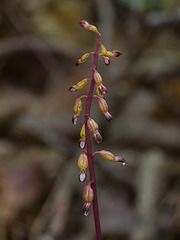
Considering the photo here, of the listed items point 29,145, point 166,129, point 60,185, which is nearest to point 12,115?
point 29,145

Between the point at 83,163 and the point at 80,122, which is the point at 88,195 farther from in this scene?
the point at 80,122

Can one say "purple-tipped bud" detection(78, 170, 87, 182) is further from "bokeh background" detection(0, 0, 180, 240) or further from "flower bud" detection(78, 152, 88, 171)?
"bokeh background" detection(0, 0, 180, 240)

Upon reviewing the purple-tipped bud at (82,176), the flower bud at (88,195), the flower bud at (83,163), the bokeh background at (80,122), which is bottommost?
the flower bud at (88,195)

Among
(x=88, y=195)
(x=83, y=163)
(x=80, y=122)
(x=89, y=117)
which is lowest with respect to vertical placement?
(x=88, y=195)

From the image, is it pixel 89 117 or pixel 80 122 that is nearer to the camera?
pixel 89 117

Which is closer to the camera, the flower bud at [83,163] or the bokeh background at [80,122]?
the flower bud at [83,163]

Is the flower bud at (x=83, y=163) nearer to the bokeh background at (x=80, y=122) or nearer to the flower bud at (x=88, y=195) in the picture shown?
the flower bud at (x=88, y=195)

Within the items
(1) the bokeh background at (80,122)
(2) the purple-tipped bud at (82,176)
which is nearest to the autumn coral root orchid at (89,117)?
(2) the purple-tipped bud at (82,176)

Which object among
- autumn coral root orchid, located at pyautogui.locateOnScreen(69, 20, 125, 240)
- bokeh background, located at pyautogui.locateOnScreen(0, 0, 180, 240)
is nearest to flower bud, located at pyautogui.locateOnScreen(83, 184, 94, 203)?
autumn coral root orchid, located at pyautogui.locateOnScreen(69, 20, 125, 240)

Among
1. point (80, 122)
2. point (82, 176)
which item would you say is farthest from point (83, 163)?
point (80, 122)
